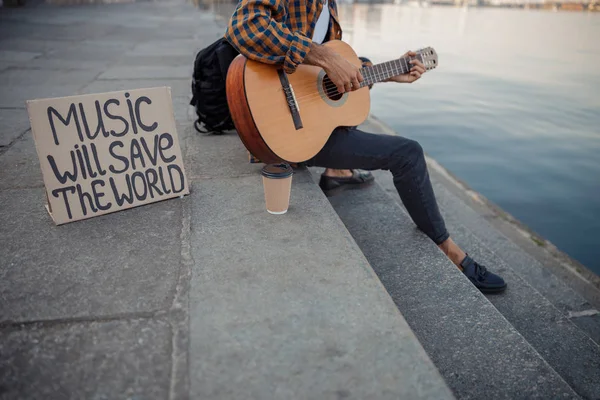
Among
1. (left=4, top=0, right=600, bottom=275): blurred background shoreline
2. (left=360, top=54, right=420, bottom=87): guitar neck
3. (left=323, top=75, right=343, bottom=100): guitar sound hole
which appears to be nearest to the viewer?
(left=323, top=75, right=343, bottom=100): guitar sound hole

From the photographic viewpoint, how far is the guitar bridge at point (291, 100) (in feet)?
6.81

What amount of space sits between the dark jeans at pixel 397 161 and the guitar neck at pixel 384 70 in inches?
14.2

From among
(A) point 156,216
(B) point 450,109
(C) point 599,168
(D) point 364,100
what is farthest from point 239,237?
(B) point 450,109

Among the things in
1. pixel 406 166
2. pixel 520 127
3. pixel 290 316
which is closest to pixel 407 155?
pixel 406 166

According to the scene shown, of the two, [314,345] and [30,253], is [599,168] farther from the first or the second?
[30,253]

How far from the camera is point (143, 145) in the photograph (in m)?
1.94

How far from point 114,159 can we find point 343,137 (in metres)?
1.17

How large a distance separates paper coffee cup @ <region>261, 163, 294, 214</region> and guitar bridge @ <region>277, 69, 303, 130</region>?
0.87 feet

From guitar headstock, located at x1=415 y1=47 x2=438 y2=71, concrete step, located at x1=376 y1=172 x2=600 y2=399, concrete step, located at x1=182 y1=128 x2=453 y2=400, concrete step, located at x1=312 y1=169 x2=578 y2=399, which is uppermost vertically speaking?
guitar headstock, located at x1=415 y1=47 x2=438 y2=71

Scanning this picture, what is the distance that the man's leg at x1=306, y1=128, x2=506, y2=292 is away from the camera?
2234mm

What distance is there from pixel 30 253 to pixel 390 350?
4.65ft

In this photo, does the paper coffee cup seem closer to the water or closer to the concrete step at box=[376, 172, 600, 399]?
the concrete step at box=[376, 172, 600, 399]

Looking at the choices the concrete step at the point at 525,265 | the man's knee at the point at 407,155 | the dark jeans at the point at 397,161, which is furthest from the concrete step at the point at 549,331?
the man's knee at the point at 407,155

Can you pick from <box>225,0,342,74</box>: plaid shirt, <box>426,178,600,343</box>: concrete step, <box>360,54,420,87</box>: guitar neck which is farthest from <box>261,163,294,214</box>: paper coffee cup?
<box>426,178,600,343</box>: concrete step
